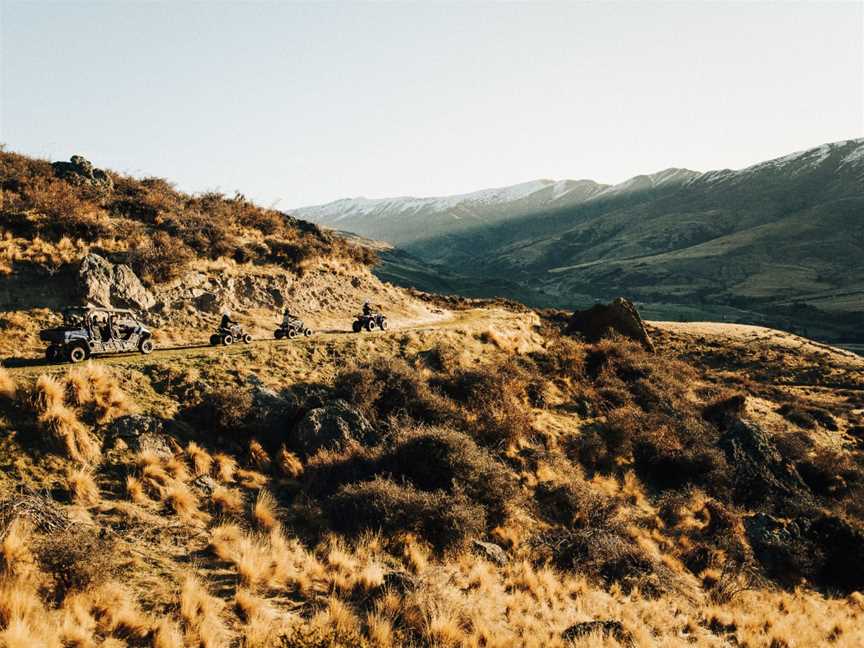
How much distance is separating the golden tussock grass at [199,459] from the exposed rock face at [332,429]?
2232 mm

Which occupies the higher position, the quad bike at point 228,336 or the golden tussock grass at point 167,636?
the quad bike at point 228,336

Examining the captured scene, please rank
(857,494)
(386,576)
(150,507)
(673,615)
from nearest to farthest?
(386,576) → (150,507) → (673,615) → (857,494)

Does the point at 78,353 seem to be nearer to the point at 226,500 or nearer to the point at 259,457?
the point at 259,457

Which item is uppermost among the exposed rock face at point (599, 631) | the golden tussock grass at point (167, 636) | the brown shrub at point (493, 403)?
the golden tussock grass at point (167, 636)

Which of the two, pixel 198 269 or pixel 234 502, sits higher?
pixel 198 269

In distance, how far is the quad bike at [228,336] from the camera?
57.7 feet

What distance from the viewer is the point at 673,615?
9.74m

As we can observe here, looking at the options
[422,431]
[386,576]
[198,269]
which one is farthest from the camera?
[198,269]

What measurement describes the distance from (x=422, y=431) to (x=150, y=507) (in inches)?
255

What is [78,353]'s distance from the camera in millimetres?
13789

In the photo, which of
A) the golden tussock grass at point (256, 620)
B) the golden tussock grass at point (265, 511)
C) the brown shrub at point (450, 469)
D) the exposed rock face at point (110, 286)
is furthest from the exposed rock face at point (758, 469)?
the exposed rock face at point (110, 286)

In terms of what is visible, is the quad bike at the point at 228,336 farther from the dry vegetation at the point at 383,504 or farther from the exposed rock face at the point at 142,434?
the exposed rock face at the point at 142,434

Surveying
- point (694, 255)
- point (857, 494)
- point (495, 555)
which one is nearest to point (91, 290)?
point (495, 555)

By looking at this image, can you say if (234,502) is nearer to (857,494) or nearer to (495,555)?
(495,555)
